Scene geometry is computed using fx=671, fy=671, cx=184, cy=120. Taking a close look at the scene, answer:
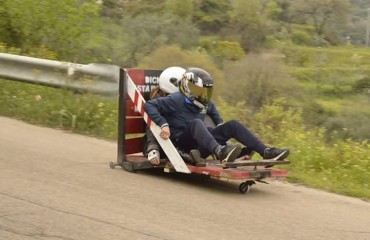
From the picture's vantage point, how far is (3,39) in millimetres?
14836

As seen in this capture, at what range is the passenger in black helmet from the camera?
7391mm

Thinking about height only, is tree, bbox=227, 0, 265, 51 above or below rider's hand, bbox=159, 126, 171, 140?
above

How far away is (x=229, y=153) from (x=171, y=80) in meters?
1.47

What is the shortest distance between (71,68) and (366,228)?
19.7 ft

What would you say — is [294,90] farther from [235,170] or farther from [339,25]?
[339,25]

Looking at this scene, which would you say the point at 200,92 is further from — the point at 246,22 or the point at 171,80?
the point at 246,22

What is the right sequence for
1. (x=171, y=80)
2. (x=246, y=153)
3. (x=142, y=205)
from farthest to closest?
(x=171, y=80) → (x=246, y=153) → (x=142, y=205)

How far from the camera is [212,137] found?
23.9ft

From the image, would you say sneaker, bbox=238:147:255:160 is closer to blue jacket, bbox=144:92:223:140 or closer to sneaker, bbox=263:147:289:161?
sneaker, bbox=263:147:289:161

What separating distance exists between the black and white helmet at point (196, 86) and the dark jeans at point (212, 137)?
0.33 metres

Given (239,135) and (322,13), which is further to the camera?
(322,13)

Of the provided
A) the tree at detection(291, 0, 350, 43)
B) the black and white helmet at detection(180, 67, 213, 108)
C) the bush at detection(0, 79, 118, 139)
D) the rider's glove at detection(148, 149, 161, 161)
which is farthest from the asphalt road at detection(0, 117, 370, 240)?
→ the tree at detection(291, 0, 350, 43)

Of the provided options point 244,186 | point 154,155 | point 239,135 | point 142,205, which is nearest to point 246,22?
point 239,135

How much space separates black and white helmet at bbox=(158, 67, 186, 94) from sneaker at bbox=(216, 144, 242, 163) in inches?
48.7
